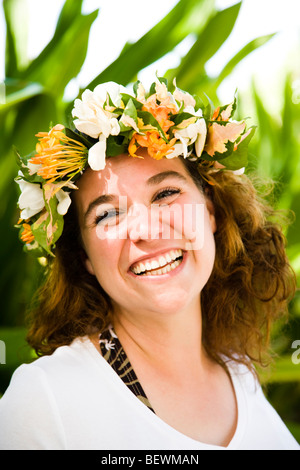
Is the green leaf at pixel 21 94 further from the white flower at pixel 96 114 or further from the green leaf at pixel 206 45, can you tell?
the white flower at pixel 96 114

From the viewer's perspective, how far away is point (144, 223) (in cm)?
118

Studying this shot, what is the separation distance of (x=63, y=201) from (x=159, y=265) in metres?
0.26

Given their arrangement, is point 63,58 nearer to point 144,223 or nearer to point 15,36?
point 15,36

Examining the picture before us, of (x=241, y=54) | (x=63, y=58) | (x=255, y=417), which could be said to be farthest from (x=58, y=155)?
(x=241, y=54)

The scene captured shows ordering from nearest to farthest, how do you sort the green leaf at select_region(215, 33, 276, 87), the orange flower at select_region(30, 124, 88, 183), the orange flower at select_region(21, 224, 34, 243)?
the orange flower at select_region(30, 124, 88, 183)
the orange flower at select_region(21, 224, 34, 243)
the green leaf at select_region(215, 33, 276, 87)

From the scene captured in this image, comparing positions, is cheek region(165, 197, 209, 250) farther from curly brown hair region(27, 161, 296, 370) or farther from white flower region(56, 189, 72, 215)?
white flower region(56, 189, 72, 215)

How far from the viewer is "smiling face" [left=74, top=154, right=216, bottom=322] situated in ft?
3.88

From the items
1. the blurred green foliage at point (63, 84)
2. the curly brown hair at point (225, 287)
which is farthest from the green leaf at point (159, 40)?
the curly brown hair at point (225, 287)

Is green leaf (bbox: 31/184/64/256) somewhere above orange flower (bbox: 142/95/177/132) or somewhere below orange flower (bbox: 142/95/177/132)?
below

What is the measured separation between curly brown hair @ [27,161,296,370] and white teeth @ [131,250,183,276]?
0.70 feet

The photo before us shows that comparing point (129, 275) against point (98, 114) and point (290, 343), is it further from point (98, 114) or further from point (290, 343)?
point (290, 343)

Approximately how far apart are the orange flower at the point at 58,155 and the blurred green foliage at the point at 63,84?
600mm

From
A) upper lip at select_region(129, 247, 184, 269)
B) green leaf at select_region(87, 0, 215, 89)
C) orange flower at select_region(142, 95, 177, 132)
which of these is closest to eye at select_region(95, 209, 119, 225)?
upper lip at select_region(129, 247, 184, 269)
